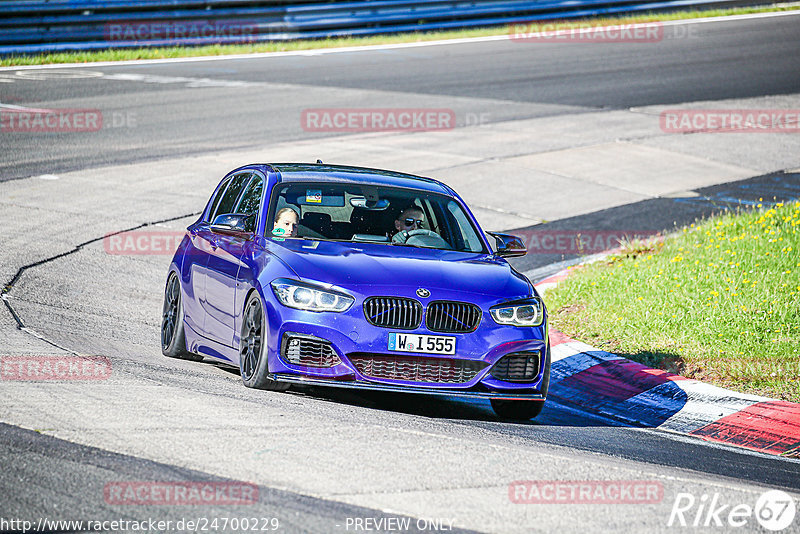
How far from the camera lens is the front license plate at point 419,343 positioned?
7.66m

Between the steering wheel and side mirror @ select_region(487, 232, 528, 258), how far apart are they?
1.29 ft

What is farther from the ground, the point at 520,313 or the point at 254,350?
the point at 520,313

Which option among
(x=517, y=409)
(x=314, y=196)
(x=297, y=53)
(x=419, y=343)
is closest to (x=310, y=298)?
(x=419, y=343)

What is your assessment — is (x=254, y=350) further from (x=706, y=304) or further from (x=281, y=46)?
(x=281, y=46)

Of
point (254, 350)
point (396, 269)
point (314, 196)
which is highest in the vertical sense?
point (314, 196)

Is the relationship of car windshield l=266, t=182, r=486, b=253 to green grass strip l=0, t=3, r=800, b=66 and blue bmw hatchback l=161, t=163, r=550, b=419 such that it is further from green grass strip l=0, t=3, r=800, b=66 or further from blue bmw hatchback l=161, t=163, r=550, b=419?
green grass strip l=0, t=3, r=800, b=66

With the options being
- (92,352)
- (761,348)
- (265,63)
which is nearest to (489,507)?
(92,352)

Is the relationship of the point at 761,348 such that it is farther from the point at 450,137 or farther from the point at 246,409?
the point at 450,137

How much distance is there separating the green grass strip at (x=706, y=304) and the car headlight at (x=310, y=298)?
11.6 feet

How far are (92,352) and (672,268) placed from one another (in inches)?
254

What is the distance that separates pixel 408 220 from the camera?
30.0ft

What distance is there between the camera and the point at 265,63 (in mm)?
27469

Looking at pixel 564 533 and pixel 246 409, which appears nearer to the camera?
pixel 564 533

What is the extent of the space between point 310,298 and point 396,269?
0.64 metres
